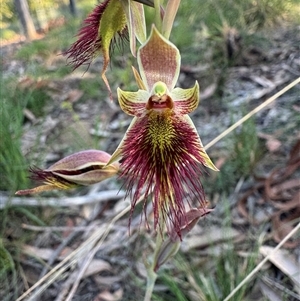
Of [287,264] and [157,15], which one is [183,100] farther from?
[287,264]

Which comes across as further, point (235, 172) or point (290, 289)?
point (235, 172)

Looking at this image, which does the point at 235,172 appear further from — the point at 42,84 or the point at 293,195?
the point at 42,84

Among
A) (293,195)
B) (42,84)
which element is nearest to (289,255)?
(293,195)

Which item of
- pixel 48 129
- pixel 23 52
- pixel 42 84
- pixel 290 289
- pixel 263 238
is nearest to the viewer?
pixel 290 289

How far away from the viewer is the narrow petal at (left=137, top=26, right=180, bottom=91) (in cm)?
77

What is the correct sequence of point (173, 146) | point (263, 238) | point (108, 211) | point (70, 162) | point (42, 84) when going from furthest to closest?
point (42, 84)
point (108, 211)
point (263, 238)
point (70, 162)
point (173, 146)

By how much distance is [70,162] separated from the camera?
3.12ft

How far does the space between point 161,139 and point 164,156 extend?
3 cm

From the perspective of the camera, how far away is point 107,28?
3.20 feet

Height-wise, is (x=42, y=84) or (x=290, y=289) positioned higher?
(x=42, y=84)

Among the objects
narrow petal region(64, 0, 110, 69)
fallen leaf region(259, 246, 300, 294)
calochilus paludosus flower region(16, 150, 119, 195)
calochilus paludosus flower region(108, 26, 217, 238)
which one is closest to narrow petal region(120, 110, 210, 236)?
→ calochilus paludosus flower region(108, 26, 217, 238)

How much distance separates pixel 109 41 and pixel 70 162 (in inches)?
11.7

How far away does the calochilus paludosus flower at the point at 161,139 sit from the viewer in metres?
0.81

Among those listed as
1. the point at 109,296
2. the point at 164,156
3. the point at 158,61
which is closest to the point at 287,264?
the point at 109,296
